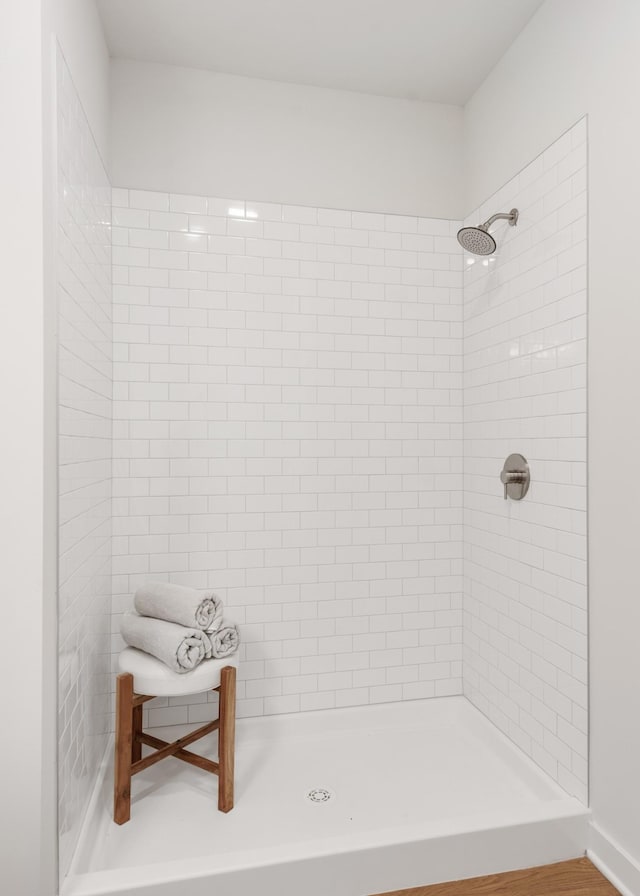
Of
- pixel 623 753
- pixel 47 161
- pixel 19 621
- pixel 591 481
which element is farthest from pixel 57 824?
pixel 591 481

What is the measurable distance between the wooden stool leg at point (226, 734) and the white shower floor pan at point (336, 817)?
87mm

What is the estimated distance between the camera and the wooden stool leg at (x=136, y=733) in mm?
1967

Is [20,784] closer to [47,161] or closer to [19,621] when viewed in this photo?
[19,621]

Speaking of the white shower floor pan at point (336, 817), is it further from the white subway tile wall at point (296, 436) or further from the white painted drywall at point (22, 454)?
the white painted drywall at point (22, 454)

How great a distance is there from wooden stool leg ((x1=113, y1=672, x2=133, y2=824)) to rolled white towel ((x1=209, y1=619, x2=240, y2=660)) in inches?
10.6

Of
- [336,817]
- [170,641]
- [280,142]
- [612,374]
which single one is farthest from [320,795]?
[280,142]

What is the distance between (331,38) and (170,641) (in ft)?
7.19

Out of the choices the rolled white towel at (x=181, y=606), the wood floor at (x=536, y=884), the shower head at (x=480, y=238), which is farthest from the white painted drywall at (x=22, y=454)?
the shower head at (x=480, y=238)

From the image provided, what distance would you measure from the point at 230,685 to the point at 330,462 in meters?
0.97

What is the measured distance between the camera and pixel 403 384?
247 centimetres

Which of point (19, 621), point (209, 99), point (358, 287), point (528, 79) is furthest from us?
point (358, 287)

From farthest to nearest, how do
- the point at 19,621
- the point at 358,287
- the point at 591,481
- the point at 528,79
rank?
the point at 358,287 → the point at 528,79 → the point at 591,481 → the point at 19,621

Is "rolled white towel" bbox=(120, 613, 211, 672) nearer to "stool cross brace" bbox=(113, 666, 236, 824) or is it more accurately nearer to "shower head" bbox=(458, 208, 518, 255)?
"stool cross brace" bbox=(113, 666, 236, 824)

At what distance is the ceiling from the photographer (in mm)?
1940
